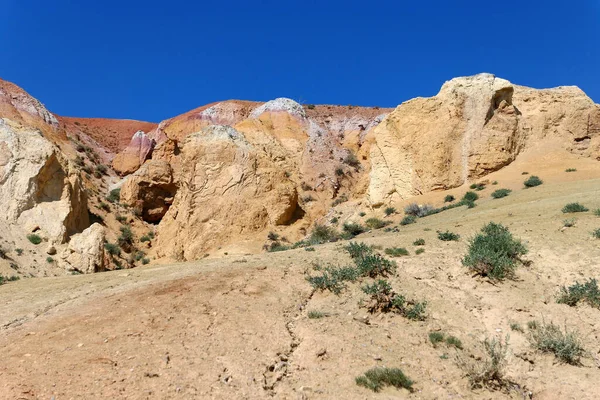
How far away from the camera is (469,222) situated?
543 inches

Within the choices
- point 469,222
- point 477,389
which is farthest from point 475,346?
A: point 469,222

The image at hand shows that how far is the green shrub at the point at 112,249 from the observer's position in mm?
24453

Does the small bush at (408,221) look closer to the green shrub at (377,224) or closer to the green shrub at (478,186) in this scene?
the green shrub at (377,224)

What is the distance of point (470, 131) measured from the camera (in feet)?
77.0

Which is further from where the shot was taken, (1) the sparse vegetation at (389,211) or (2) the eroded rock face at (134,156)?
(2) the eroded rock face at (134,156)

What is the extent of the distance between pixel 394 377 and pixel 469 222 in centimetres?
871

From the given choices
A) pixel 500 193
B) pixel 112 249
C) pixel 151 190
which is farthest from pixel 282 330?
pixel 151 190

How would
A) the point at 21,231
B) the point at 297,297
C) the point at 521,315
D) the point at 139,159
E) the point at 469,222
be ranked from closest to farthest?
1. the point at 521,315
2. the point at 297,297
3. the point at 469,222
4. the point at 21,231
5. the point at 139,159

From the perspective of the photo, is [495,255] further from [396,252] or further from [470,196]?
[470,196]

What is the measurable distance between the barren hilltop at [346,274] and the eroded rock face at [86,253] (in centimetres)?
7

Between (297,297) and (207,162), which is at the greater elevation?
(207,162)

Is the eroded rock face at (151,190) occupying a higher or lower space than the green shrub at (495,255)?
higher

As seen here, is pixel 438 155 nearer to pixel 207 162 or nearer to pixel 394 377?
pixel 207 162

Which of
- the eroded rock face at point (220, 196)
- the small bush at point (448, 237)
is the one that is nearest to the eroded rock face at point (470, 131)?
the eroded rock face at point (220, 196)
